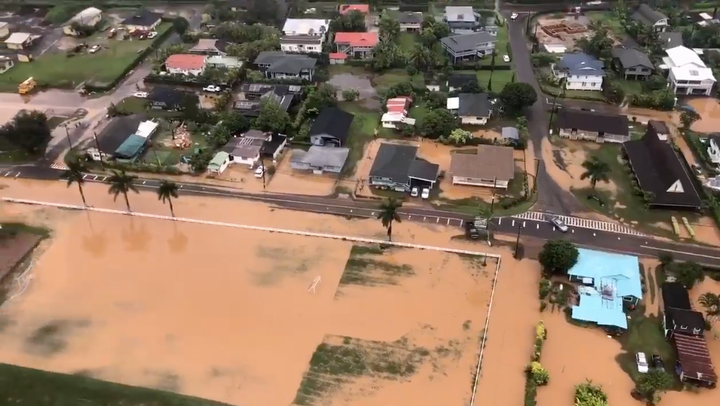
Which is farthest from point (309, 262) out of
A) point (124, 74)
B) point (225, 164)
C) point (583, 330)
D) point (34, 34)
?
point (34, 34)

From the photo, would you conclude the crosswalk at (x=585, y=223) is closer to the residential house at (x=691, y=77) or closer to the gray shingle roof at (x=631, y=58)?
the residential house at (x=691, y=77)

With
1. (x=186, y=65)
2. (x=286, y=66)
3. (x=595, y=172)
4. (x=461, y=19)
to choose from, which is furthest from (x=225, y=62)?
(x=595, y=172)

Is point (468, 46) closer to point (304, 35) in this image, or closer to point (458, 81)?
point (458, 81)

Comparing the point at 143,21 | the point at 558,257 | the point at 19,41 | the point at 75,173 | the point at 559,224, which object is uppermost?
the point at 75,173

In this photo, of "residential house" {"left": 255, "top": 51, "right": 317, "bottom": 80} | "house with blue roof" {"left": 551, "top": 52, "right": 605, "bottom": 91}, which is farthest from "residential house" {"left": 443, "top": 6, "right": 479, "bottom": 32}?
"residential house" {"left": 255, "top": 51, "right": 317, "bottom": 80}

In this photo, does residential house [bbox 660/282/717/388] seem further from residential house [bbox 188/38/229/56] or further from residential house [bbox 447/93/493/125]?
residential house [bbox 188/38/229/56]
